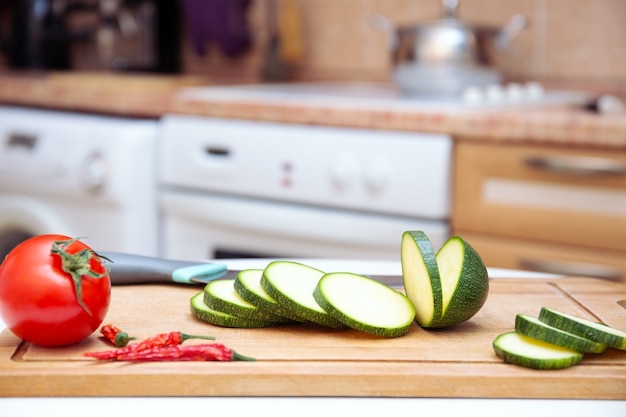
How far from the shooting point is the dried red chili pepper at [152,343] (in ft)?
2.57

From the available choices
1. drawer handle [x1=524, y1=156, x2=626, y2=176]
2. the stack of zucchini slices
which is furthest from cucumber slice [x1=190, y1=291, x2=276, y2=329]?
drawer handle [x1=524, y1=156, x2=626, y2=176]

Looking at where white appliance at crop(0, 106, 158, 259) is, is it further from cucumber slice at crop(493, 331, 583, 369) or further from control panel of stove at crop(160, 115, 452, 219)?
cucumber slice at crop(493, 331, 583, 369)

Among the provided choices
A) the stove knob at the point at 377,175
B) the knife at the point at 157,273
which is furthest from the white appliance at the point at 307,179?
the knife at the point at 157,273

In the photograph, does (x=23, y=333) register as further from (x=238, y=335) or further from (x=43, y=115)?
(x=43, y=115)

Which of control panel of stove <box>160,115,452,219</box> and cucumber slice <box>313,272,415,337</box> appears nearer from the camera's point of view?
cucumber slice <box>313,272,415,337</box>

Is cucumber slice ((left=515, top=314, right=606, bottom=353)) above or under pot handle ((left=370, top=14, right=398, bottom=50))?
under

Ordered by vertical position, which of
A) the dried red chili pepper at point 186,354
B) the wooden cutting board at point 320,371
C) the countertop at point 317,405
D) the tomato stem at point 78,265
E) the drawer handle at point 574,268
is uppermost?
the tomato stem at point 78,265

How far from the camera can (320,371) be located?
760 mm

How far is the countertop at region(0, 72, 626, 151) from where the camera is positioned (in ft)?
5.59

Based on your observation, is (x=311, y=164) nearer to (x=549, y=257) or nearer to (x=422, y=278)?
(x=549, y=257)

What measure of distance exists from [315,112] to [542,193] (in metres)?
0.50

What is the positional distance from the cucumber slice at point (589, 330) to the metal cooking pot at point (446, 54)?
1338 mm

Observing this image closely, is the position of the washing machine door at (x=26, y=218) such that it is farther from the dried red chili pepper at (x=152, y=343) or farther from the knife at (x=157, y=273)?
the dried red chili pepper at (x=152, y=343)

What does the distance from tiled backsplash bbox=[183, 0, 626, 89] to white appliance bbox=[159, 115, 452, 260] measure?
1.80ft
